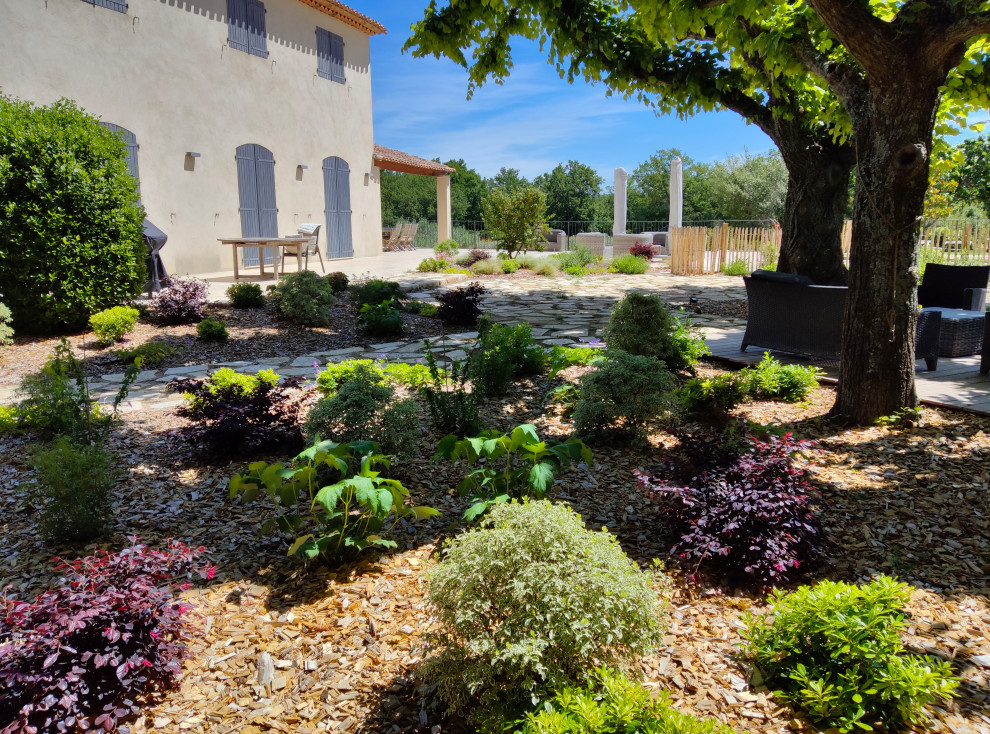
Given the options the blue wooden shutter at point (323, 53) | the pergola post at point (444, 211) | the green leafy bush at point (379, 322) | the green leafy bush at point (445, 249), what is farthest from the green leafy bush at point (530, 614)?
the pergola post at point (444, 211)

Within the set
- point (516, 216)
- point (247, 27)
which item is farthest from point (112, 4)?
point (516, 216)

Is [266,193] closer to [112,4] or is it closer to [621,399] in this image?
[112,4]

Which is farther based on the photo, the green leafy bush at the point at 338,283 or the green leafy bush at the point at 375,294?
the green leafy bush at the point at 338,283

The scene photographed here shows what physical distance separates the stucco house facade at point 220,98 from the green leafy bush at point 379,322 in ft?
22.4

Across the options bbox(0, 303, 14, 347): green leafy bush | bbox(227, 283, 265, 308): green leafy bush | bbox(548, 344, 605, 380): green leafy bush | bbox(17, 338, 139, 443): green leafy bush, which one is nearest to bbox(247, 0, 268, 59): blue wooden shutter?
bbox(227, 283, 265, 308): green leafy bush

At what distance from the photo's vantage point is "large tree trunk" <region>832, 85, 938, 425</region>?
393 cm

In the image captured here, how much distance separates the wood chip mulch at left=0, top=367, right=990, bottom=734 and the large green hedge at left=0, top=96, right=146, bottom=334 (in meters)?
3.75

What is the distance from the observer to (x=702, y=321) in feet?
29.4

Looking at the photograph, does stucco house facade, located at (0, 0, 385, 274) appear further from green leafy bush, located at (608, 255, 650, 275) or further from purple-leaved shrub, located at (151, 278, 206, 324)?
green leafy bush, located at (608, 255, 650, 275)

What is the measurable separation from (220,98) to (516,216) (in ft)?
24.0

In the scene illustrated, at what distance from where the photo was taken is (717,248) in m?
16.3

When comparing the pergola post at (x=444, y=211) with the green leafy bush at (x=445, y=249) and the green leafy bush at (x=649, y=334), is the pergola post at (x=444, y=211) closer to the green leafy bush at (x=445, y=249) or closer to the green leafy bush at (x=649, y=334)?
the green leafy bush at (x=445, y=249)

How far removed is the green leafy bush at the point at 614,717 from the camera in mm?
1496

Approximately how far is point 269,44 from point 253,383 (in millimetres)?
13008
